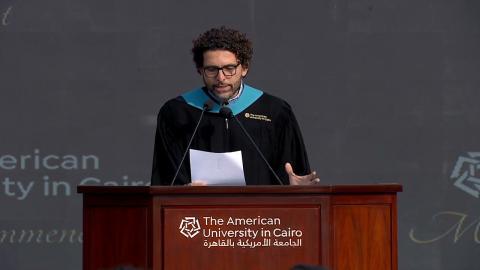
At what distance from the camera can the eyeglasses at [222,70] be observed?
6289 millimetres

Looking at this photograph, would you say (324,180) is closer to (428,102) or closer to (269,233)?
(428,102)

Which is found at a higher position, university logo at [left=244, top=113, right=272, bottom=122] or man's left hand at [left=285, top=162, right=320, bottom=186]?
university logo at [left=244, top=113, right=272, bottom=122]

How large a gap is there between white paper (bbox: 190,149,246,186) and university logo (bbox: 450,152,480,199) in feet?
10.6

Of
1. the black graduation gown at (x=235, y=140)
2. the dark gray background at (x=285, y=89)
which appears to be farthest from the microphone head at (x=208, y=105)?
the dark gray background at (x=285, y=89)

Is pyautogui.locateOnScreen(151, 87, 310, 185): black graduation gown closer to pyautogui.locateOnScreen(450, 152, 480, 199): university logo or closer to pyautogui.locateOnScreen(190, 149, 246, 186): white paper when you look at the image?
pyautogui.locateOnScreen(190, 149, 246, 186): white paper

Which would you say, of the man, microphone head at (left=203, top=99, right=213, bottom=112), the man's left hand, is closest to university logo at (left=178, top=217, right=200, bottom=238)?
the man's left hand

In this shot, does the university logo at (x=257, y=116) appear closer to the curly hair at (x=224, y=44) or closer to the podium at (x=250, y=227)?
the curly hair at (x=224, y=44)

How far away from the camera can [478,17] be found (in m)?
8.96

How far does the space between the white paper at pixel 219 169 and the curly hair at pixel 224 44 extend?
0.59 metres

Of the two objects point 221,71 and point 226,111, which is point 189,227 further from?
point 221,71

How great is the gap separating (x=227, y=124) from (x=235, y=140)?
9 cm

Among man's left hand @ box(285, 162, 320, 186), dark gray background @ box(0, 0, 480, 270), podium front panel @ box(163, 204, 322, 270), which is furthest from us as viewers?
dark gray background @ box(0, 0, 480, 270)

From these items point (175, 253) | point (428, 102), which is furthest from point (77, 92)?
point (175, 253)

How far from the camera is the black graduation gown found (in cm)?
635
